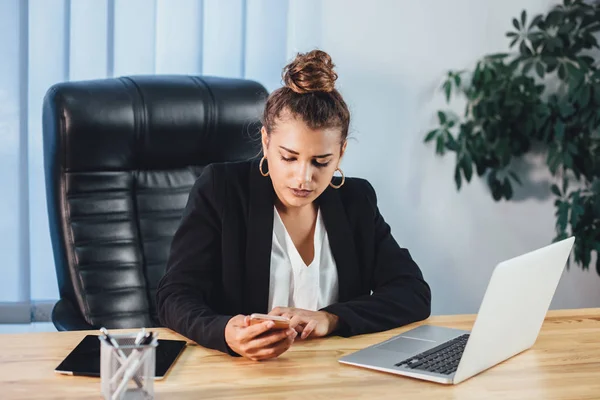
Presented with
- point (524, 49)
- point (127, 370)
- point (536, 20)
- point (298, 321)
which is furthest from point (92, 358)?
point (536, 20)

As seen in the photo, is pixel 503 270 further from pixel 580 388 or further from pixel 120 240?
pixel 120 240

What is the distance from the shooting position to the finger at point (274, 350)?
4.81 ft

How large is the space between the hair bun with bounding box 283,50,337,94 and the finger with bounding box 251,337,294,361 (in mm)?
591

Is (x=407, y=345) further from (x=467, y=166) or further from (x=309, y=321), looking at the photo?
(x=467, y=166)

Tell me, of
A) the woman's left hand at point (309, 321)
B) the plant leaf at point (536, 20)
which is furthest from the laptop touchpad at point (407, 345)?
the plant leaf at point (536, 20)

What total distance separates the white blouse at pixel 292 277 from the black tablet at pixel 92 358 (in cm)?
35

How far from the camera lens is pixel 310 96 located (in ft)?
5.96

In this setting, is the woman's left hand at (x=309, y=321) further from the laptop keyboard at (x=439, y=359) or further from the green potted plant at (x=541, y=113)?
the green potted plant at (x=541, y=113)

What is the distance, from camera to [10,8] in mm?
2760

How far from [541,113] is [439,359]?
6.56ft

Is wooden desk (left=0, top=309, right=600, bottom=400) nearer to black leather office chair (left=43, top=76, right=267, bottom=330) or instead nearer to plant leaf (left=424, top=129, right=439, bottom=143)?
black leather office chair (left=43, top=76, right=267, bottom=330)

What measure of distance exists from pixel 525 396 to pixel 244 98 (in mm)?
1249

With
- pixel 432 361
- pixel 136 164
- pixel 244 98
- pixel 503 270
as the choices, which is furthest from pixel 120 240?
pixel 503 270

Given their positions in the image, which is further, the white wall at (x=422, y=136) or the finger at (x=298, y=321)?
the white wall at (x=422, y=136)
